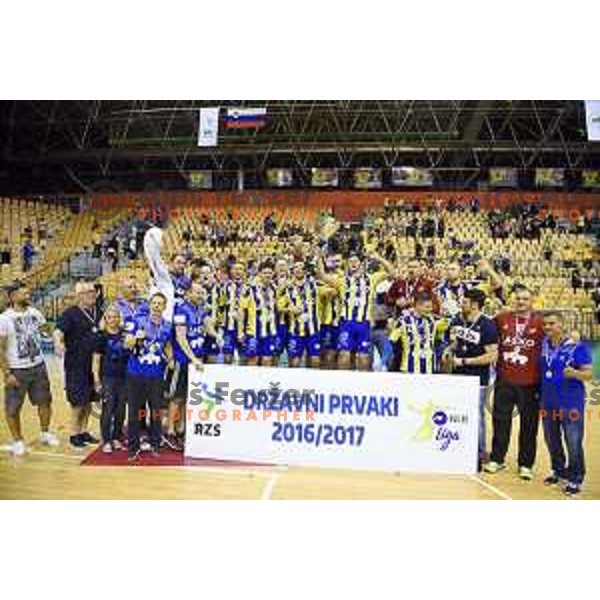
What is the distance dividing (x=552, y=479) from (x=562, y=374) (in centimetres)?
75

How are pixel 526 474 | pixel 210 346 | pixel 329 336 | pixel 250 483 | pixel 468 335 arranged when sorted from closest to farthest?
pixel 250 483, pixel 526 474, pixel 468 335, pixel 210 346, pixel 329 336

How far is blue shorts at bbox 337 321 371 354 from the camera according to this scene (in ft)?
17.0

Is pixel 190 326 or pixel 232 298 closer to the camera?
pixel 190 326

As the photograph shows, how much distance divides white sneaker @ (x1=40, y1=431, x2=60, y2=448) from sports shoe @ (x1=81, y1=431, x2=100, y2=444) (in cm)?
20

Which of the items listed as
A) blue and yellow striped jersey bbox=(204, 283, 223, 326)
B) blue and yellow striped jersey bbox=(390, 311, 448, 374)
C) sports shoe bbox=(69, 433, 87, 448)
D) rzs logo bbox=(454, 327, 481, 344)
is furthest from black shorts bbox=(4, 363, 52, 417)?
rzs logo bbox=(454, 327, 481, 344)

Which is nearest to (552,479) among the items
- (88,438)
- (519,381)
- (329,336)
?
(519,381)

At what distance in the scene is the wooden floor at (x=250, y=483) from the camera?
4.57m

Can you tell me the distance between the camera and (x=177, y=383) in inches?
197

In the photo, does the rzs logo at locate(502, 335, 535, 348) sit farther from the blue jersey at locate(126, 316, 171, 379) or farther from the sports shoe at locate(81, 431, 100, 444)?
the sports shoe at locate(81, 431, 100, 444)

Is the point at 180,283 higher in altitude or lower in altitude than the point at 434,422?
higher

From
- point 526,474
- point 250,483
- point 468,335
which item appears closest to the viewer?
point 250,483

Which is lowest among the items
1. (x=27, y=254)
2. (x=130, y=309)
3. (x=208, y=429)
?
(x=208, y=429)

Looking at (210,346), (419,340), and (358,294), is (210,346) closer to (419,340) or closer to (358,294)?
(358,294)
